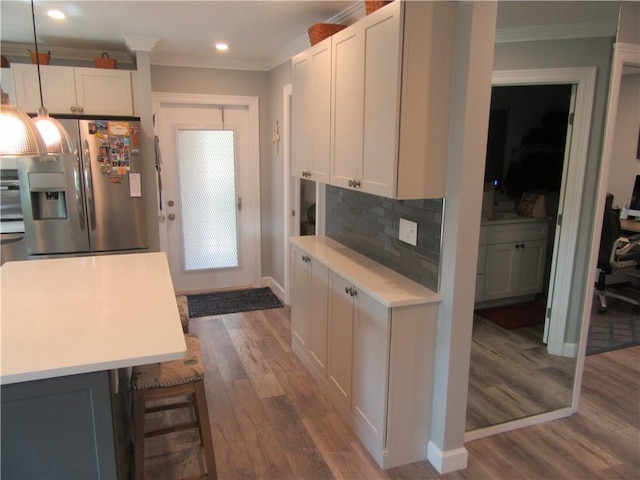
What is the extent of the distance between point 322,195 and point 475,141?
1.74 m

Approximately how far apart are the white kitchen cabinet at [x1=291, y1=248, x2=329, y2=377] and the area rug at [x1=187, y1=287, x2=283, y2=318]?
3.84 ft

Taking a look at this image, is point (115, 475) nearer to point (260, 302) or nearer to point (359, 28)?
point (359, 28)

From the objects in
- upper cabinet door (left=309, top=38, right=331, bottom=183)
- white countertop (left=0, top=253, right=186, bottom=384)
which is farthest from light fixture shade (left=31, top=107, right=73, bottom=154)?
upper cabinet door (left=309, top=38, right=331, bottom=183)

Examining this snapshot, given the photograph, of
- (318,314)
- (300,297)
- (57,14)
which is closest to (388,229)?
(318,314)

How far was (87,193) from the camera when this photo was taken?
12.1 feet

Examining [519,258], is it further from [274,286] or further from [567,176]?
[274,286]

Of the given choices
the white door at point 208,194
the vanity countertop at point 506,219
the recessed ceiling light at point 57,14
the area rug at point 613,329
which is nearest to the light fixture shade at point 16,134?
the recessed ceiling light at point 57,14

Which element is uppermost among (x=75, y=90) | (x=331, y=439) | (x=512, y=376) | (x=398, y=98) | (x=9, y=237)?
(x=75, y=90)

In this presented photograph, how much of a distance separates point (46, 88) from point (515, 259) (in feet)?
12.3

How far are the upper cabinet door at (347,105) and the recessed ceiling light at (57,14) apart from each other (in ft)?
6.24

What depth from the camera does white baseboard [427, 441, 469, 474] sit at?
7.37 ft

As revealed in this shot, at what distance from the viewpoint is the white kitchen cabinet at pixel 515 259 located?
2598mm

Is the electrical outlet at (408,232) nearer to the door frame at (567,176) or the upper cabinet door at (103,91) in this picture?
the door frame at (567,176)

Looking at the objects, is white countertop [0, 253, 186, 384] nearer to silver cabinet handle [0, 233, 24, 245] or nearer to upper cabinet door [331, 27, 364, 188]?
upper cabinet door [331, 27, 364, 188]
